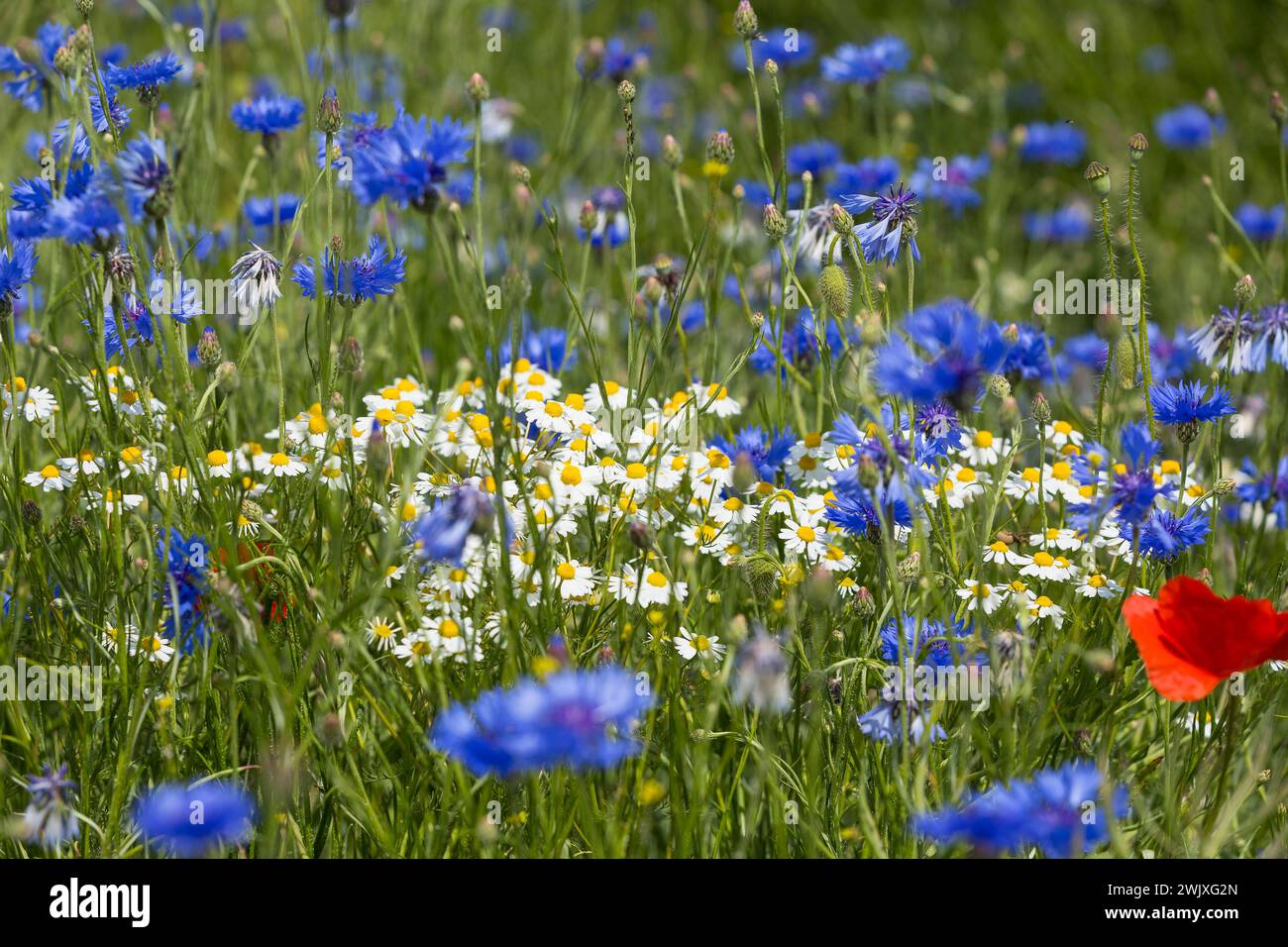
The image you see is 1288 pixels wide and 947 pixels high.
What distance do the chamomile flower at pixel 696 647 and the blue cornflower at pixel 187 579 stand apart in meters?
0.70

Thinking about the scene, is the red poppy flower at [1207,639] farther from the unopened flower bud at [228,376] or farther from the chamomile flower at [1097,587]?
the unopened flower bud at [228,376]

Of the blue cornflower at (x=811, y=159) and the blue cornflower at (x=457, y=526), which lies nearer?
the blue cornflower at (x=457, y=526)

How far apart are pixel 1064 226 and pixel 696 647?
9.73 ft

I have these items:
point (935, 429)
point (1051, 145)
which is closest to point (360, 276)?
point (935, 429)

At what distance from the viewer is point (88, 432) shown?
2309 mm

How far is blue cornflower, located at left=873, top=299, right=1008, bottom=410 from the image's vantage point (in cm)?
156

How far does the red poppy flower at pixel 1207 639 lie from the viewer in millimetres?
1733

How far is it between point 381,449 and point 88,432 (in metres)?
0.82

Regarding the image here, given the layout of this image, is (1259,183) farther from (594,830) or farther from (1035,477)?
(594,830)

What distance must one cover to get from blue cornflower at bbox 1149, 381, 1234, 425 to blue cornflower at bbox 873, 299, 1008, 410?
65cm

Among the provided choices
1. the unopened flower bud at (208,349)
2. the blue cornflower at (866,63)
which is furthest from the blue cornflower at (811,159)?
the unopened flower bud at (208,349)

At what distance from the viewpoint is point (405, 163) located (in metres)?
1.76

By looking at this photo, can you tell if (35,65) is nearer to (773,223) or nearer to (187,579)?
(187,579)
